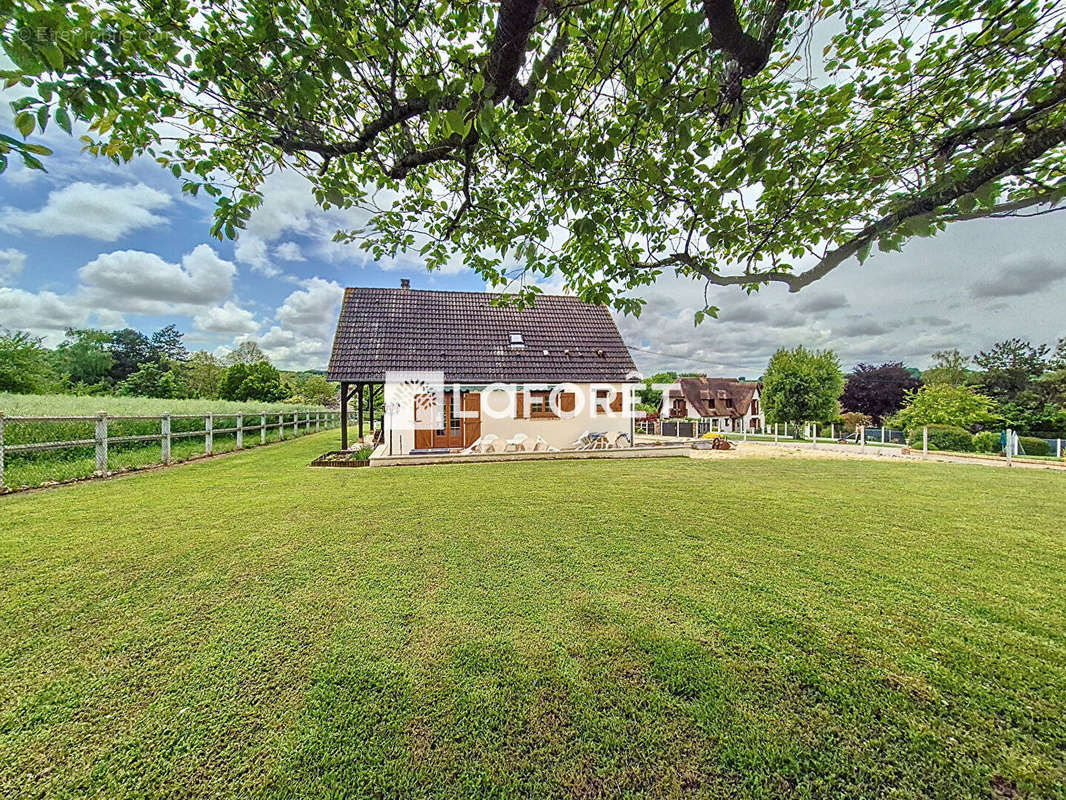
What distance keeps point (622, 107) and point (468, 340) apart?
1130cm

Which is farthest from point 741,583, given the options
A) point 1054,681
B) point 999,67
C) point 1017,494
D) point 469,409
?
point 469,409

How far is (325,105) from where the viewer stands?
10.4 ft

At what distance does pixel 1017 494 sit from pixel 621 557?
30.3 feet

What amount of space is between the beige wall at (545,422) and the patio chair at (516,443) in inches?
5.9

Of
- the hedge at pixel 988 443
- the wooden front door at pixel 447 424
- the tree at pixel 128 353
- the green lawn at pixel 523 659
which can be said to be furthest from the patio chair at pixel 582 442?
the tree at pixel 128 353

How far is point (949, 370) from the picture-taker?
33.2 meters

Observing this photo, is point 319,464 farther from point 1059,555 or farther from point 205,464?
point 1059,555

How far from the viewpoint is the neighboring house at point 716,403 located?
39.5 m

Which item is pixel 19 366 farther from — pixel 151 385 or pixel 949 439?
pixel 949 439

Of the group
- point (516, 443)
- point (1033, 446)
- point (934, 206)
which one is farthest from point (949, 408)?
point (934, 206)

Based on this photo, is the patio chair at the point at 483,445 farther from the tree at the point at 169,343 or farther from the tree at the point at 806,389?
the tree at the point at 169,343

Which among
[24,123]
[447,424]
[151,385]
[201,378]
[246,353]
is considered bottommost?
[447,424]

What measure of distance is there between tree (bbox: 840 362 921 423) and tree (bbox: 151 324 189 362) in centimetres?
7861

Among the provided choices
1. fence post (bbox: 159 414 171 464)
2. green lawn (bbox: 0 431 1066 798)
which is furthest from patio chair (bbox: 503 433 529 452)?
fence post (bbox: 159 414 171 464)
